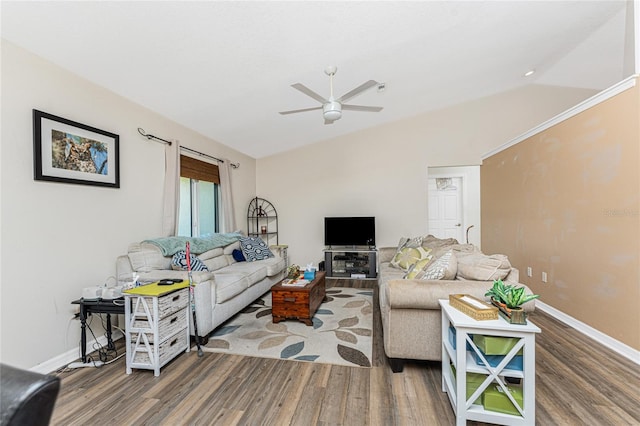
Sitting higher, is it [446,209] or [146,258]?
[446,209]

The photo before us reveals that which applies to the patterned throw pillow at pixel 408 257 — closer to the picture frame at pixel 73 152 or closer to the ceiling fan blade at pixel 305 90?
the ceiling fan blade at pixel 305 90

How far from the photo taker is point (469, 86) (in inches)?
178

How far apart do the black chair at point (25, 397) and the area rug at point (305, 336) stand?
1.96 metres

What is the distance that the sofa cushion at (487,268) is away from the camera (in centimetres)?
210

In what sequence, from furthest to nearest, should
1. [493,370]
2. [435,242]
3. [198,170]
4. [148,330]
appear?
[198,170] → [435,242] → [148,330] → [493,370]

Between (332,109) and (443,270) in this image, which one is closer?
(443,270)

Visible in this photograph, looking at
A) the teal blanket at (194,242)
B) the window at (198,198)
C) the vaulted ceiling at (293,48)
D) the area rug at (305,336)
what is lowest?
the area rug at (305,336)

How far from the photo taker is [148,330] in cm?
211

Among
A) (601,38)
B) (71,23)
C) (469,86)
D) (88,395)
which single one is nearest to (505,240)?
(469,86)

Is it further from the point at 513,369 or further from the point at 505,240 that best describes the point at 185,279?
the point at 505,240

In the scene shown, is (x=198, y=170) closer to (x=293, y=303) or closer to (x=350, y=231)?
(x=293, y=303)

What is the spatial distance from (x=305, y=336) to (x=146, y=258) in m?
1.84

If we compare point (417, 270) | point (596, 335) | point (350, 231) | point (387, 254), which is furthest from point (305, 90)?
point (596, 335)

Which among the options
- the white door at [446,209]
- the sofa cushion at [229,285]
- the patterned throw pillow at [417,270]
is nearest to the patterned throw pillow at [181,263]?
the sofa cushion at [229,285]
